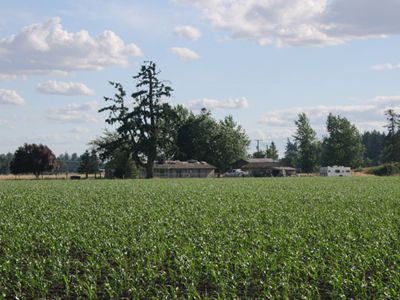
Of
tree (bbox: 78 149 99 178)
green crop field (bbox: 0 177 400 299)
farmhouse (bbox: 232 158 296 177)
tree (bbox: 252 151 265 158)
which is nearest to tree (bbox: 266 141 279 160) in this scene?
tree (bbox: 252 151 265 158)

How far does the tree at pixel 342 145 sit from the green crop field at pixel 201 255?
4830 inches

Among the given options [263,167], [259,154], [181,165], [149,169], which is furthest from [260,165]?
[149,169]

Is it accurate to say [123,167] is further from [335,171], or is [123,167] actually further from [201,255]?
[201,255]

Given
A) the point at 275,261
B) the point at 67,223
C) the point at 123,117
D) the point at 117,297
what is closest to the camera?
the point at 117,297

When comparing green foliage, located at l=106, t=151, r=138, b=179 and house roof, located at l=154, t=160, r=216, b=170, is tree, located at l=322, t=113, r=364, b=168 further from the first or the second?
green foliage, located at l=106, t=151, r=138, b=179

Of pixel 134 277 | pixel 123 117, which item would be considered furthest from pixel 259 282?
pixel 123 117

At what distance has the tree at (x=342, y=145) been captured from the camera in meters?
148

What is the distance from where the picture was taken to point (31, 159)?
117688mm

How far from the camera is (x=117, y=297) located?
12.9 meters

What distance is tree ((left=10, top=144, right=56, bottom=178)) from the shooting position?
383 ft

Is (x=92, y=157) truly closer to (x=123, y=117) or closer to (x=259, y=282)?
(x=123, y=117)

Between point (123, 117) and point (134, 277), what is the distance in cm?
8392

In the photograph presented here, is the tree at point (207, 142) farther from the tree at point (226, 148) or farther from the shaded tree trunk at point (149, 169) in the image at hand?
the shaded tree trunk at point (149, 169)

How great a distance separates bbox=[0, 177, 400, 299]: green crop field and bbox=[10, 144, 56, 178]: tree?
9204 cm
